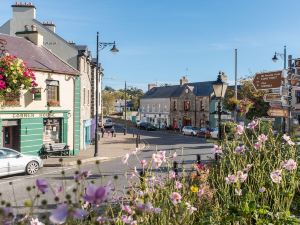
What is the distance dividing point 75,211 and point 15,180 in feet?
48.2

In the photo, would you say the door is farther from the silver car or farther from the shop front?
the shop front

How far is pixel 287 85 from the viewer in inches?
348

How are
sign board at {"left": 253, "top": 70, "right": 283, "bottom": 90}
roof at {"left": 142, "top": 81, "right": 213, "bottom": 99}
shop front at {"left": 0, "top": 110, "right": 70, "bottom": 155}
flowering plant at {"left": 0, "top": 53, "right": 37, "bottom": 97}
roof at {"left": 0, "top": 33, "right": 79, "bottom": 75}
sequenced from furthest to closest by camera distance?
1. roof at {"left": 142, "top": 81, "right": 213, "bottom": 99}
2. roof at {"left": 0, "top": 33, "right": 79, "bottom": 75}
3. shop front at {"left": 0, "top": 110, "right": 70, "bottom": 155}
4. flowering plant at {"left": 0, "top": 53, "right": 37, "bottom": 97}
5. sign board at {"left": 253, "top": 70, "right": 283, "bottom": 90}

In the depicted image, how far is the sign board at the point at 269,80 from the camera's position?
28.1 feet

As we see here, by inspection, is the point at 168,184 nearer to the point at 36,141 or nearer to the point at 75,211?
the point at 75,211

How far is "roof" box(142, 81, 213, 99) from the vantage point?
5711cm

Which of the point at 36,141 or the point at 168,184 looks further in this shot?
the point at 36,141

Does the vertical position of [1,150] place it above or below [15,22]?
below

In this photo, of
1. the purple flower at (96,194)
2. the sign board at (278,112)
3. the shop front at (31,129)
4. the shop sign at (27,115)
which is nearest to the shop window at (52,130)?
the shop front at (31,129)

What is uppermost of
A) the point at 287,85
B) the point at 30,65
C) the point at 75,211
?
the point at 30,65

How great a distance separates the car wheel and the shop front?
417cm

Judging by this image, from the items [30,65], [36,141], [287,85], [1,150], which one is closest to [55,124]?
[36,141]

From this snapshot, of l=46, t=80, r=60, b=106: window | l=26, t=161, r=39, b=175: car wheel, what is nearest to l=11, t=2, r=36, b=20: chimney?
l=46, t=80, r=60, b=106: window

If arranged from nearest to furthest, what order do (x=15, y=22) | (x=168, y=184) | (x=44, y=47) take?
(x=168, y=184)
(x=44, y=47)
(x=15, y=22)
